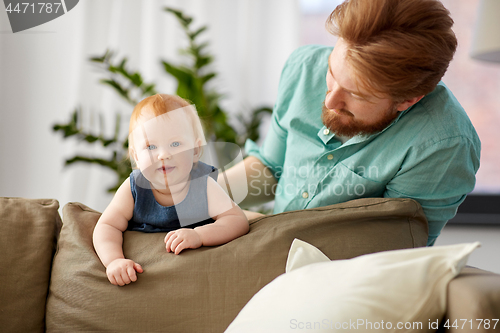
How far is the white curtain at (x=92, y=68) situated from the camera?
A: 7.07 feet

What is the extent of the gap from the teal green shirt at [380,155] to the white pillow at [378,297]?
0.36 meters

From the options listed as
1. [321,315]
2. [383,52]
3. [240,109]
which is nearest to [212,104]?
[240,109]

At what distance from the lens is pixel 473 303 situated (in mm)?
496

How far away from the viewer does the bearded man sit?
0.82 m

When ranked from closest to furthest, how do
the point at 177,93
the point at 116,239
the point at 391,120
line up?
the point at 116,239, the point at 391,120, the point at 177,93

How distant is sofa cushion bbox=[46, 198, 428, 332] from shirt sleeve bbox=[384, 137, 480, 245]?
69mm

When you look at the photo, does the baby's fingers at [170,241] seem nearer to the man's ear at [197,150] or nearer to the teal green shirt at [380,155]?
the man's ear at [197,150]

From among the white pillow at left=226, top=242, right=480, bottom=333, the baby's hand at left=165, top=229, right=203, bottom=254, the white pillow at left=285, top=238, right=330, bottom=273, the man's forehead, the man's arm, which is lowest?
the man's arm

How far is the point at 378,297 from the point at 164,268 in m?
0.42

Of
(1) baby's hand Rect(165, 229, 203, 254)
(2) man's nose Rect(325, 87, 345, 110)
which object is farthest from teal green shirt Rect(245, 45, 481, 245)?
(1) baby's hand Rect(165, 229, 203, 254)

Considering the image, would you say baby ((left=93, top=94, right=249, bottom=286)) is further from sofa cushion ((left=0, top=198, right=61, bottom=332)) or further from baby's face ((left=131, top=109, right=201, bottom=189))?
sofa cushion ((left=0, top=198, right=61, bottom=332))

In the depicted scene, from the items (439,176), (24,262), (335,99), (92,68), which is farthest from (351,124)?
(92,68)

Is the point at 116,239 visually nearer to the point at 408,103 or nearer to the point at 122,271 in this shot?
the point at 122,271

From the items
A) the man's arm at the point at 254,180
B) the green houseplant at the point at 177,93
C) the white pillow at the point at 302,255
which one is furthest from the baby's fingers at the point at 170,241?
the green houseplant at the point at 177,93
